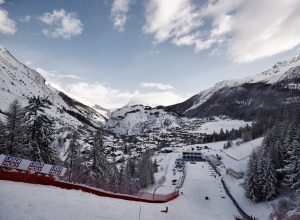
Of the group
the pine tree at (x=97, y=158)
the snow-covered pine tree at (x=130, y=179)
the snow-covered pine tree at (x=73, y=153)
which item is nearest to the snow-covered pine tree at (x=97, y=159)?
the pine tree at (x=97, y=158)

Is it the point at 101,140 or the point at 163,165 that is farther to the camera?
the point at 163,165

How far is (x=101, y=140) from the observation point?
43406mm

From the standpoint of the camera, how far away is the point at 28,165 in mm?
26688

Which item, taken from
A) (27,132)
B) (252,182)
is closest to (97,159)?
(27,132)

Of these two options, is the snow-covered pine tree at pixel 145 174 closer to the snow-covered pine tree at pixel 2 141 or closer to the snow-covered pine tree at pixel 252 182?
the snow-covered pine tree at pixel 252 182

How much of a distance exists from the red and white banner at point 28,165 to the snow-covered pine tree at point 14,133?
5.66 m

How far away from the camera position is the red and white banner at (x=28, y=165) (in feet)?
81.7

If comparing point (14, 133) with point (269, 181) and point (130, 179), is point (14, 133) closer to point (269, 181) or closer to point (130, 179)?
point (269, 181)

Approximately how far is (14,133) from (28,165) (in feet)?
24.5

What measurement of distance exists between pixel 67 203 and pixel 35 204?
10.8 feet

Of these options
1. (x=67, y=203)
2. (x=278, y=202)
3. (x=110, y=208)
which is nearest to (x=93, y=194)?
(x=110, y=208)

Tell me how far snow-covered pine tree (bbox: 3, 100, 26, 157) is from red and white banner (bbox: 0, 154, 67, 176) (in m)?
5.66

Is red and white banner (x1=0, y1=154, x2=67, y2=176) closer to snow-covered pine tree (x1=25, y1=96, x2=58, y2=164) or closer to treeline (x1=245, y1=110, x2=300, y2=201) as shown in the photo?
snow-covered pine tree (x1=25, y1=96, x2=58, y2=164)

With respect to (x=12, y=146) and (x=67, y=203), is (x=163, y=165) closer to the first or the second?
(x=12, y=146)
